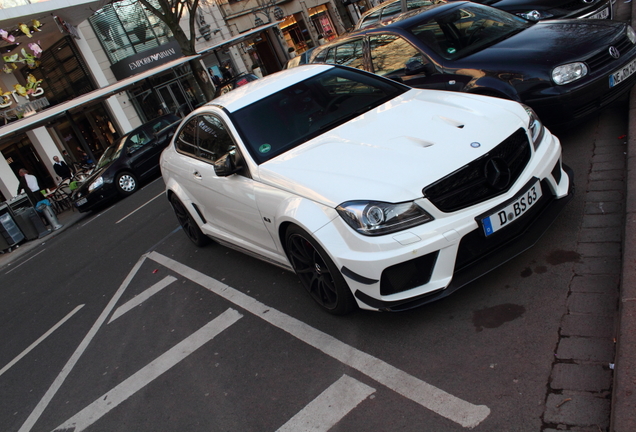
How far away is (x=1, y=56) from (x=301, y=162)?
23.5 metres

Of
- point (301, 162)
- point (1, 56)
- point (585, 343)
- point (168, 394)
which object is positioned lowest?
point (585, 343)

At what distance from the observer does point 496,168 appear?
11.2ft

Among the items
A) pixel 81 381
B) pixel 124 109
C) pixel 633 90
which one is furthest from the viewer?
pixel 124 109

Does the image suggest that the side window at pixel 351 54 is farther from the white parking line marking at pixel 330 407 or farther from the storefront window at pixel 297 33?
the storefront window at pixel 297 33

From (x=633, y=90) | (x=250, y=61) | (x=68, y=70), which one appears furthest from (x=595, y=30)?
(x=250, y=61)

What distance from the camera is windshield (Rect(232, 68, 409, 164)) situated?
428 centimetres

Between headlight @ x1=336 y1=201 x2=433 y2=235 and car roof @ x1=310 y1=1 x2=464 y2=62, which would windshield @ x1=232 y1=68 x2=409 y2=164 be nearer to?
headlight @ x1=336 y1=201 x2=433 y2=235

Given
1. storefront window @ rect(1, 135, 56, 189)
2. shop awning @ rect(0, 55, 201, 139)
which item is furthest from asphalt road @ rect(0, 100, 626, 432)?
storefront window @ rect(1, 135, 56, 189)

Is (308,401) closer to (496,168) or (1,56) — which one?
(496,168)

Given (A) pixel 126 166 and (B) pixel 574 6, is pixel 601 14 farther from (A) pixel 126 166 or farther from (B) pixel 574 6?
(A) pixel 126 166

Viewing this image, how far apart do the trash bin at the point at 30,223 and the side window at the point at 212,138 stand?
1074 cm

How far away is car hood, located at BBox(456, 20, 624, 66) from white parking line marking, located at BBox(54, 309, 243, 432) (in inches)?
143

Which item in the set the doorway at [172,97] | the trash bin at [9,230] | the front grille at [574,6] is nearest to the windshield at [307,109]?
the front grille at [574,6]

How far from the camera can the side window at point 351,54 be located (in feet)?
23.2
